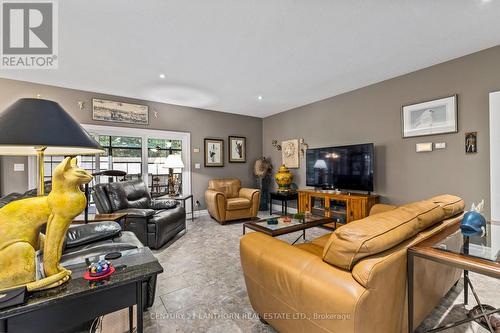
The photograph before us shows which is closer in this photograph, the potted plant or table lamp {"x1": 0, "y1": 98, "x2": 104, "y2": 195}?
table lamp {"x1": 0, "y1": 98, "x2": 104, "y2": 195}

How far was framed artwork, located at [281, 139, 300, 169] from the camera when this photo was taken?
521cm

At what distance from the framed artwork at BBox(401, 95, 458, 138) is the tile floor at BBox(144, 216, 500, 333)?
1.89m

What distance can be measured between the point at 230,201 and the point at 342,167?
2.28m

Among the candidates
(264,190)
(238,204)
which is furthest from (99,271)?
(264,190)

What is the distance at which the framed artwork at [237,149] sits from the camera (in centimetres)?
566

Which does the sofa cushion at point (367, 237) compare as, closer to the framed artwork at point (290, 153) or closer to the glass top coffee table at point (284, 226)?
the glass top coffee table at point (284, 226)

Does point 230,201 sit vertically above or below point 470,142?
below

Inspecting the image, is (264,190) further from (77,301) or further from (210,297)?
(77,301)

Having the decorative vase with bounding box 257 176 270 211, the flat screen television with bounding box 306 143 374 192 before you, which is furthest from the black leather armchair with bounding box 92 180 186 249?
the flat screen television with bounding box 306 143 374 192

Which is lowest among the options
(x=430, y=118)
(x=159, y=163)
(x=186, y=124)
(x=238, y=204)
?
(x=238, y=204)

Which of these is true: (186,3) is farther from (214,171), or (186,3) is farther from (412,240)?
(214,171)

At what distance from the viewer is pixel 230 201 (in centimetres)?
455

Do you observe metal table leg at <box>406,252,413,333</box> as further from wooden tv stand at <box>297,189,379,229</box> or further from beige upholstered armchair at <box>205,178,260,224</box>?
beige upholstered armchair at <box>205,178,260,224</box>

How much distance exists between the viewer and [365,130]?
3.92 meters
